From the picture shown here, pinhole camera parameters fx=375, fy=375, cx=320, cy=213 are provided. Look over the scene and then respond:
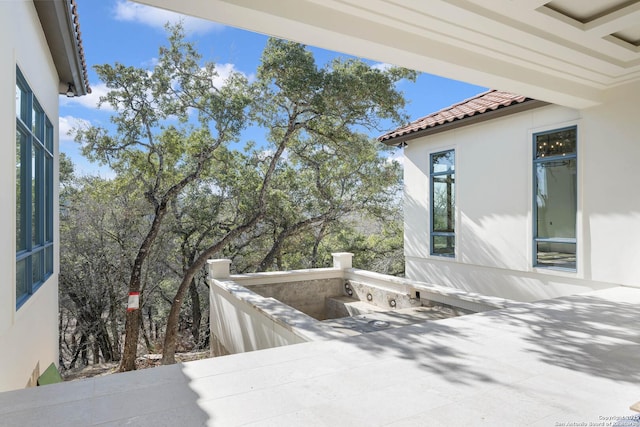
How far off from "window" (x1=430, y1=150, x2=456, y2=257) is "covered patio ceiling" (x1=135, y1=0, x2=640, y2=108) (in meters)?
3.23

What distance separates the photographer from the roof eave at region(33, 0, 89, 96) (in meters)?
4.52

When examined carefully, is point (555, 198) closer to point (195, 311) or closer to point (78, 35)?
point (78, 35)

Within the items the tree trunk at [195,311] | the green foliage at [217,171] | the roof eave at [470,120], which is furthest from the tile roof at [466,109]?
the tree trunk at [195,311]

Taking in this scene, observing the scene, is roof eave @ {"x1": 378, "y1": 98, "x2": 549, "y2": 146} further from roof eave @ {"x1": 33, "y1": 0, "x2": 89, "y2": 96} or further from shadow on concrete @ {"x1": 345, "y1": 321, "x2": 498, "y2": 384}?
roof eave @ {"x1": 33, "y1": 0, "x2": 89, "y2": 96}

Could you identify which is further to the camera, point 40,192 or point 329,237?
point 329,237

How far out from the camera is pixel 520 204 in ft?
22.0

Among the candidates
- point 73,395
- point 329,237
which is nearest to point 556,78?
point 73,395

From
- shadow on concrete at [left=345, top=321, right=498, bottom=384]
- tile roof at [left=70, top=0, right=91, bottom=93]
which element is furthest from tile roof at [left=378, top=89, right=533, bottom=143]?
tile roof at [left=70, top=0, right=91, bottom=93]

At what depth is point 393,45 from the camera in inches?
154

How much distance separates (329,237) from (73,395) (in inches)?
589

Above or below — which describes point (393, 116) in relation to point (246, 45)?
below

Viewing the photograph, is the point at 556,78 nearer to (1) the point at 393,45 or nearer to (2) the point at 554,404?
(1) the point at 393,45

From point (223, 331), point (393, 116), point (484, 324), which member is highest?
point (393, 116)

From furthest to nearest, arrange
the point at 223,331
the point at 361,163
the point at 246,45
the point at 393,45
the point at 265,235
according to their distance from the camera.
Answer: the point at 265,235, the point at 361,163, the point at 246,45, the point at 223,331, the point at 393,45
